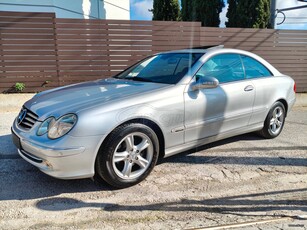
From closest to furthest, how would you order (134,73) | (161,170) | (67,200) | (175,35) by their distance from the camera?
(67,200) → (161,170) → (134,73) → (175,35)

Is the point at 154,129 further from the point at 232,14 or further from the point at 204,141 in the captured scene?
the point at 232,14

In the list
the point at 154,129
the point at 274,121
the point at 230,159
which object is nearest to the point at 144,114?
the point at 154,129

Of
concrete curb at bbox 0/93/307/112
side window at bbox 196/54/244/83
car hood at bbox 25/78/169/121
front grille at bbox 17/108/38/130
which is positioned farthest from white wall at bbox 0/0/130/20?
side window at bbox 196/54/244/83

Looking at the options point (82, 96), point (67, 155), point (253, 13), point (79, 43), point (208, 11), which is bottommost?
point (67, 155)

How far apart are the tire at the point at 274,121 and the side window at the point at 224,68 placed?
2.98ft

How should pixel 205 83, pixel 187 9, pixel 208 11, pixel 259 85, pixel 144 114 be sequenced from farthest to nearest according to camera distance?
pixel 187 9 → pixel 208 11 → pixel 259 85 → pixel 205 83 → pixel 144 114

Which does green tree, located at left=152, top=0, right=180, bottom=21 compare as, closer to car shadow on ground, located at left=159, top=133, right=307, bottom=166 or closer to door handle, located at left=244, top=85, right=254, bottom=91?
door handle, located at left=244, top=85, right=254, bottom=91

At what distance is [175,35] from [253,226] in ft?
22.3

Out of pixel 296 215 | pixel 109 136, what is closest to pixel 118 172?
pixel 109 136

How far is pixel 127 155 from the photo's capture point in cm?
309

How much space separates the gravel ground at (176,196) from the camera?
2.54 meters

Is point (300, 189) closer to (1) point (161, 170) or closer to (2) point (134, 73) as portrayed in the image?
(1) point (161, 170)

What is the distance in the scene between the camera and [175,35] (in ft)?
27.7

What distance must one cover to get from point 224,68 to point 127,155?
192 centimetres
